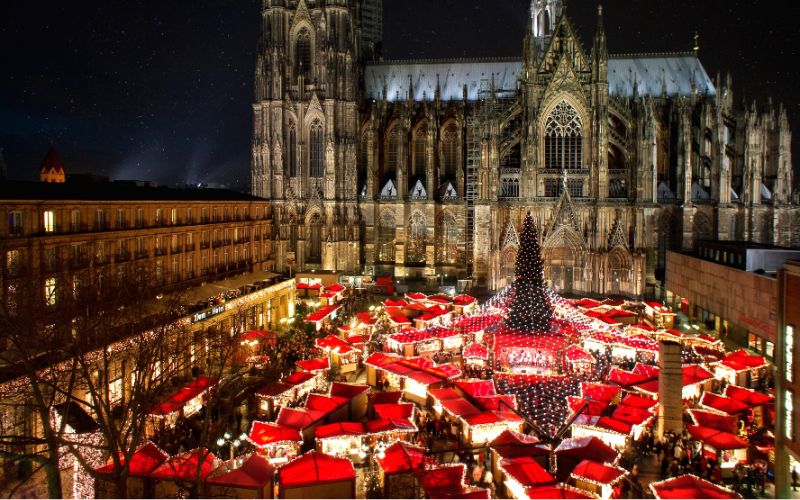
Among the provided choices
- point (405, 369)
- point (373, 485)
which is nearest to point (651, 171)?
point (405, 369)

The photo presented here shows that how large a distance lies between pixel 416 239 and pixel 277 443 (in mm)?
43245

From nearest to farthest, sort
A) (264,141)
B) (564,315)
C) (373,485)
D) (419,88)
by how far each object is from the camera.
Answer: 1. (373,485)
2. (564,315)
3. (264,141)
4. (419,88)

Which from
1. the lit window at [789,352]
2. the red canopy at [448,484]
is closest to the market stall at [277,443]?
the red canopy at [448,484]

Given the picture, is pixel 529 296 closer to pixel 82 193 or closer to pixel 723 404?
pixel 723 404

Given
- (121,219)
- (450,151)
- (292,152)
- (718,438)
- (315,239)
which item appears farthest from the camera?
(450,151)

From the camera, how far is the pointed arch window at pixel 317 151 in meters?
62.6

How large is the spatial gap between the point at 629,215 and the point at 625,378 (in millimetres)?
30151

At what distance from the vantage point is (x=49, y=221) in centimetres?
3200

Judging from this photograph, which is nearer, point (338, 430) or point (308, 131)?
point (338, 430)

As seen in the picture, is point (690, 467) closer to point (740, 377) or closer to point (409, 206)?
point (740, 377)

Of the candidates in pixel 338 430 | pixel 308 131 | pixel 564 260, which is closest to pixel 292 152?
pixel 308 131

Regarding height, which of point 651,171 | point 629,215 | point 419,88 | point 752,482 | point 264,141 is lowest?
point 752,482

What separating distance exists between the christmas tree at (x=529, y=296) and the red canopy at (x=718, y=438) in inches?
441

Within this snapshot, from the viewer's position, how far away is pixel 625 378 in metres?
28.1
